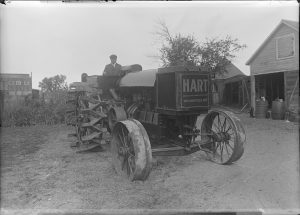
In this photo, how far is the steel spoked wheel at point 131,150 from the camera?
4.36 m

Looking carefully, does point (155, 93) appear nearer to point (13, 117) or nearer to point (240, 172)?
point (240, 172)

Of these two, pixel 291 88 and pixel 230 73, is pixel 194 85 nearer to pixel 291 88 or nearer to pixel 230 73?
pixel 291 88

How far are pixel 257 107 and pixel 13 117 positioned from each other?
11008mm

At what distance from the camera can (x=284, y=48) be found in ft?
50.1

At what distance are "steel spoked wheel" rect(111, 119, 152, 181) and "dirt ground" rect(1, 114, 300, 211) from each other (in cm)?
19

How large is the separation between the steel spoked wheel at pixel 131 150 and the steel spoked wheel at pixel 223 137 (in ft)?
4.41

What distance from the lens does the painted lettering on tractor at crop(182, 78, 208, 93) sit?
4805 millimetres

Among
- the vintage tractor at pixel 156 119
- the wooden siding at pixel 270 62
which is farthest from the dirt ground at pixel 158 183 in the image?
the wooden siding at pixel 270 62

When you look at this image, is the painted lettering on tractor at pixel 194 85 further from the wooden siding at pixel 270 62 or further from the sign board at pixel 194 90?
the wooden siding at pixel 270 62

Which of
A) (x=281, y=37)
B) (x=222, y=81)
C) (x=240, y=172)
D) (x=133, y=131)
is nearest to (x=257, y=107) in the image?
(x=281, y=37)

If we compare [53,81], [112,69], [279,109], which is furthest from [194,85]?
[279,109]

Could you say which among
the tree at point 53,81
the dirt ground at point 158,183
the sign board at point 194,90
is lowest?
the dirt ground at point 158,183

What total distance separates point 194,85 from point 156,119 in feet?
3.09

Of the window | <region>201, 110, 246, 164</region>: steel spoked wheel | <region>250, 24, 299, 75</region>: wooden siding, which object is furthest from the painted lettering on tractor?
<region>250, 24, 299, 75</region>: wooden siding
